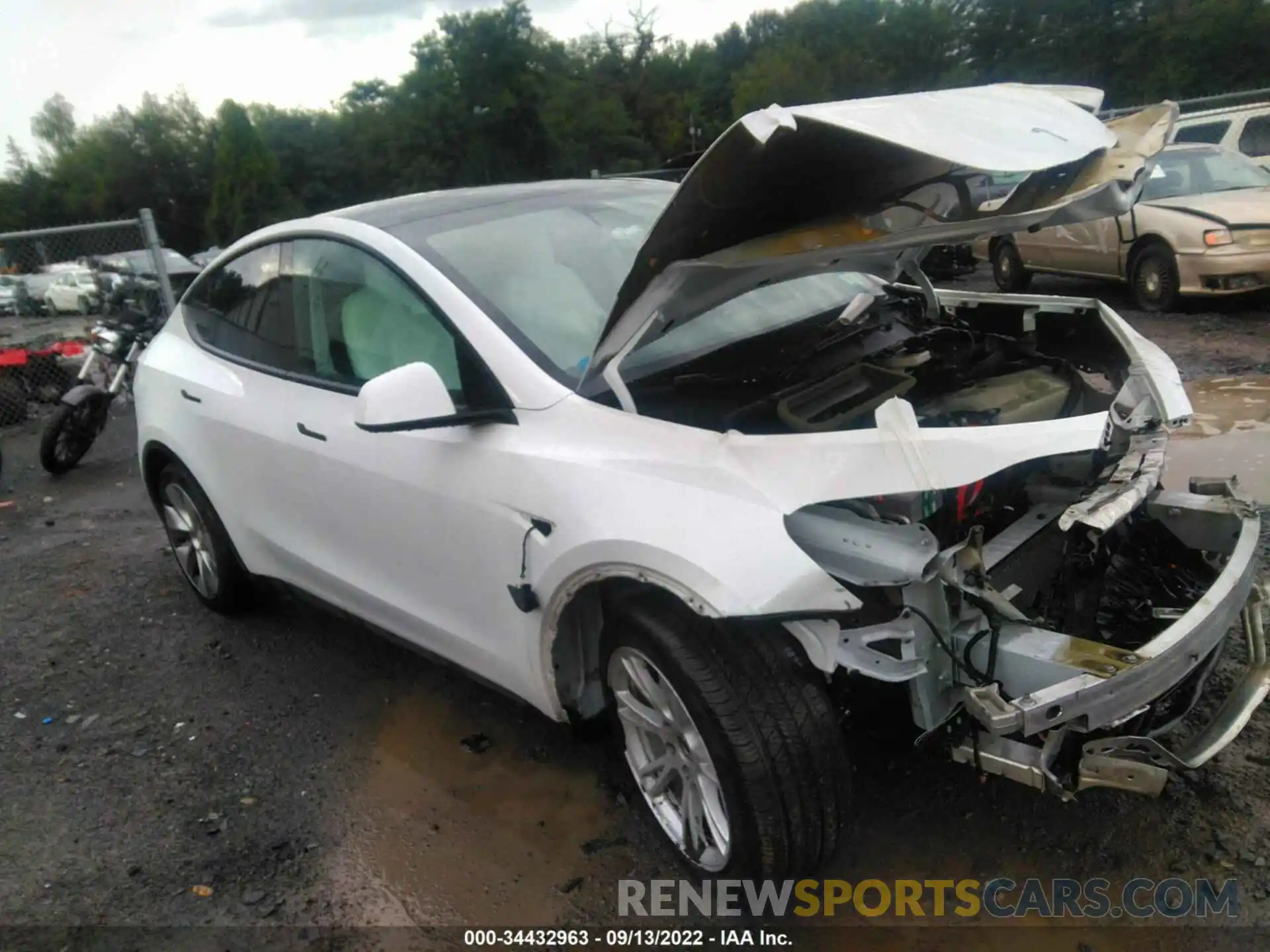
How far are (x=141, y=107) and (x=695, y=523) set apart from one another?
72.7m

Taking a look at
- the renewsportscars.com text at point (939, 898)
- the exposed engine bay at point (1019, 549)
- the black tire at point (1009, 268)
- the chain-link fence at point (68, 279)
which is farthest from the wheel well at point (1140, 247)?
the chain-link fence at point (68, 279)

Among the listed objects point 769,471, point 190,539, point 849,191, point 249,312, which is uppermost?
point 849,191

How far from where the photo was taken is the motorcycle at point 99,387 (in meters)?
7.36

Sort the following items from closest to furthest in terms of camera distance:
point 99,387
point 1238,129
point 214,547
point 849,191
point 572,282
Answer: point 849,191
point 572,282
point 214,547
point 99,387
point 1238,129

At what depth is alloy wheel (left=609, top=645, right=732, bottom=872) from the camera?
2432 mm

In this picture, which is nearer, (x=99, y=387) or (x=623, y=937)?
(x=623, y=937)

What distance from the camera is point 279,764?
136 inches

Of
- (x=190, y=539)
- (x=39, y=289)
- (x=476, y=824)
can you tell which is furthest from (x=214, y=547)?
(x=39, y=289)

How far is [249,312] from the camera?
12.5ft

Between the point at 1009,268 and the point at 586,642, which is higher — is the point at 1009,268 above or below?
below

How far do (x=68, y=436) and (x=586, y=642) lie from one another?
6278mm

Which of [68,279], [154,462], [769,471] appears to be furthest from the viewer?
[68,279]

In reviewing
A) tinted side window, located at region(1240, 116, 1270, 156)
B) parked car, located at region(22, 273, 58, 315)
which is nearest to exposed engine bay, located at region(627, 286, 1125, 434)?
tinted side window, located at region(1240, 116, 1270, 156)

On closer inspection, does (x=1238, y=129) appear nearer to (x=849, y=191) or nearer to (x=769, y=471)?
(x=849, y=191)
